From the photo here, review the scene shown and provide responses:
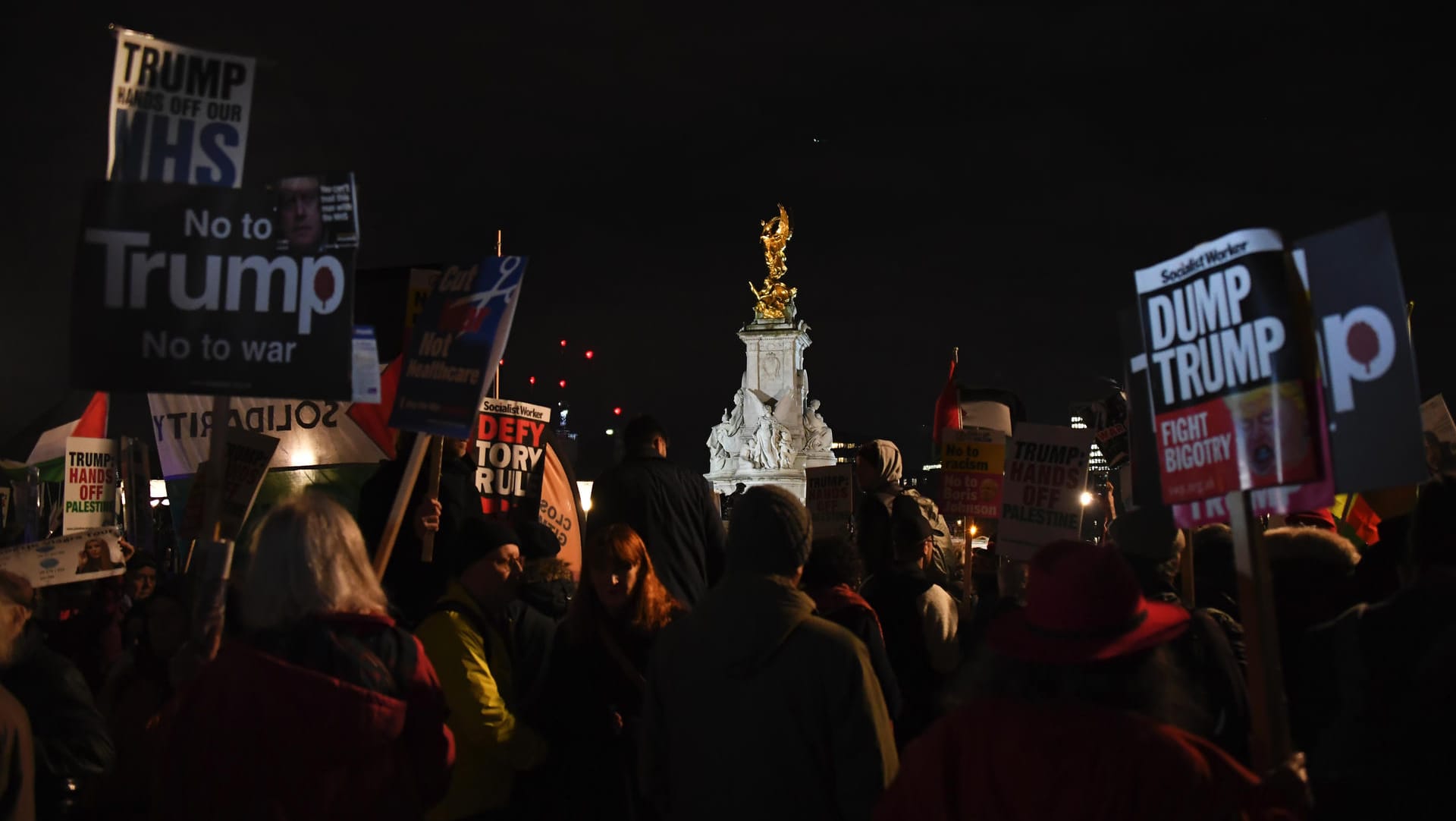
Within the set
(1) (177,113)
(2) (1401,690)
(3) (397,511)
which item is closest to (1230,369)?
(2) (1401,690)

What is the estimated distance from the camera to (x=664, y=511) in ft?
22.5

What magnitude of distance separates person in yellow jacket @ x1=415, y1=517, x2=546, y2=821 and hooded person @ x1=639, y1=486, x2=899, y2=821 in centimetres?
87

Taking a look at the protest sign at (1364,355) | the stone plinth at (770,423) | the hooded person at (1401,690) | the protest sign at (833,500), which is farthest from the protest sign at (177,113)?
the stone plinth at (770,423)

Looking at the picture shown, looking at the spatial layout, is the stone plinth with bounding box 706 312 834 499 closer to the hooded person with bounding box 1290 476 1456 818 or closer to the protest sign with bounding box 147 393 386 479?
the protest sign with bounding box 147 393 386 479

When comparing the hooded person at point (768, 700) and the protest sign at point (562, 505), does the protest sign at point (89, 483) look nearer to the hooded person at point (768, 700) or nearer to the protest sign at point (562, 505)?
the protest sign at point (562, 505)

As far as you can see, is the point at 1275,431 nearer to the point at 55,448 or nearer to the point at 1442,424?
the point at 1442,424

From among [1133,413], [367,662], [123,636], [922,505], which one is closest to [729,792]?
[367,662]

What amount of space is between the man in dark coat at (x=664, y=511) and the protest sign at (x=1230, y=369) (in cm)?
296

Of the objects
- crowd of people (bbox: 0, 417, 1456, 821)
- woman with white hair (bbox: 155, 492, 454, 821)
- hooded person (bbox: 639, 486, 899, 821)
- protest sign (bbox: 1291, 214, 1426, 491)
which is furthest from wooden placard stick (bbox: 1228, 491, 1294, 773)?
woman with white hair (bbox: 155, 492, 454, 821)

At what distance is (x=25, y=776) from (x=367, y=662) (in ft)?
4.55

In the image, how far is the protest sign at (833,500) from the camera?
12883 mm

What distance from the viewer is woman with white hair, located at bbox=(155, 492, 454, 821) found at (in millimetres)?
3502

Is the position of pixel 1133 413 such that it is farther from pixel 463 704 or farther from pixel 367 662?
pixel 367 662

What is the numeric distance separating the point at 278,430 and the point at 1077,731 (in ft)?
27.1
